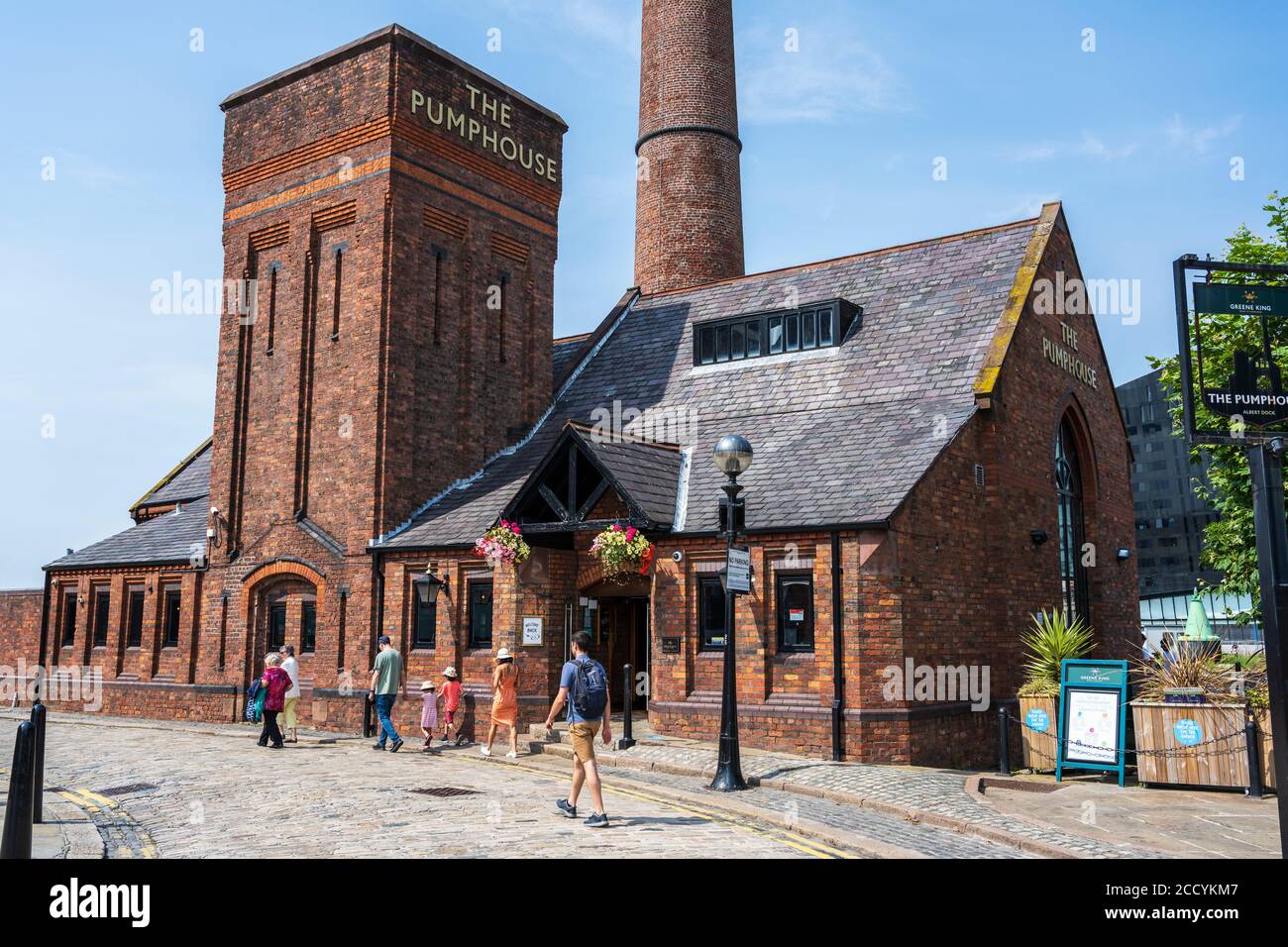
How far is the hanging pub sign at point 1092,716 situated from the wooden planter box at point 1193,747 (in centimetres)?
30

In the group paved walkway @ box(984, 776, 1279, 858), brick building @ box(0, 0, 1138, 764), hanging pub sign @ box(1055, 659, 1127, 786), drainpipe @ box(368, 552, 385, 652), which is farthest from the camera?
drainpipe @ box(368, 552, 385, 652)

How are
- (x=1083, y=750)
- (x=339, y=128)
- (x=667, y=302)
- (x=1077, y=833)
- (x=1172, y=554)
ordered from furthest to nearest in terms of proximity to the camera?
(x=1172, y=554)
(x=667, y=302)
(x=339, y=128)
(x=1083, y=750)
(x=1077, y=833)

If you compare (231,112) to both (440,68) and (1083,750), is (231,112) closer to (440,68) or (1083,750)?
(440,68)

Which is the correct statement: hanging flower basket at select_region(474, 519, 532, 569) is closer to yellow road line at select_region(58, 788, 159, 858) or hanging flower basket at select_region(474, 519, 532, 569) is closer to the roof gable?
the roof gable

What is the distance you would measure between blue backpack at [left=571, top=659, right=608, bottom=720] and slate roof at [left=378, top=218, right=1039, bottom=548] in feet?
20.3

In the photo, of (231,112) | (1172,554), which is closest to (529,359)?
(231,112)

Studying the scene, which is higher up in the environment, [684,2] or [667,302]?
[684,2]

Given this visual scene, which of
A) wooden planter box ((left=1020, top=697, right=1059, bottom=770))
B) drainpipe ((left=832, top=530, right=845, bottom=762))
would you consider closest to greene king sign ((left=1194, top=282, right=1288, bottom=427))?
drainpipe ((left=832, top=530, right=845, bottom=762))

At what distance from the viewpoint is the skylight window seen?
21406mm

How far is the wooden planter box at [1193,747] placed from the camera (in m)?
13.0

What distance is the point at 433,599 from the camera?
19.5 meters

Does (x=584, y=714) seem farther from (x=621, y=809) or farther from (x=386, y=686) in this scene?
(x=386, y=686)
